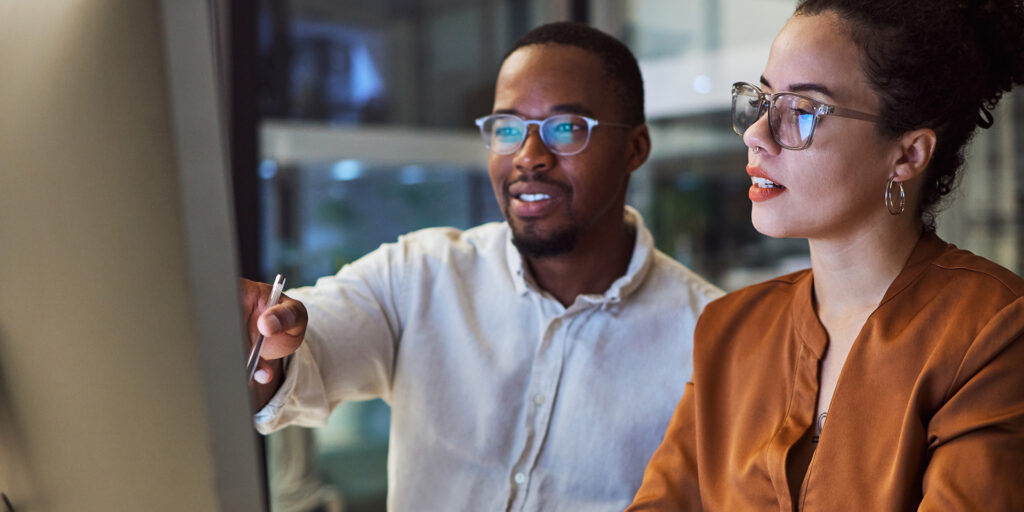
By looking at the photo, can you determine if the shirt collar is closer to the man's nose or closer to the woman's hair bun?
the man's nose

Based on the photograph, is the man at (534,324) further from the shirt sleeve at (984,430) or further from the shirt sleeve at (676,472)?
the shirt sleeve at (984,430)

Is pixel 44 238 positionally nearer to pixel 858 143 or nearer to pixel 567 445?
pixel 858 143

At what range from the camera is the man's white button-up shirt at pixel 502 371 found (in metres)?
1.45

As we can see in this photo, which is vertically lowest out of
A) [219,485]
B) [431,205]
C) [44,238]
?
[431,205]

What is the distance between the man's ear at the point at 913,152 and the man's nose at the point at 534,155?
0.59 meters

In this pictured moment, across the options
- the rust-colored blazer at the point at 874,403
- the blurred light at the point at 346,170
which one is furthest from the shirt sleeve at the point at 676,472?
the blurred light at the point at 346,170

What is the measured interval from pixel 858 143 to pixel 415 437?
0.86 metres

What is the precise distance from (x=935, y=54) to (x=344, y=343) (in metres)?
0.95

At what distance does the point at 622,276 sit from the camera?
1613 millimetres

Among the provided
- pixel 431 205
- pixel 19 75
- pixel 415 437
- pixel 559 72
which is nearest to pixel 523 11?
pixel 431 205

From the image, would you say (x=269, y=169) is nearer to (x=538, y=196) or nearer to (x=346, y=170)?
(x=346, y=170)

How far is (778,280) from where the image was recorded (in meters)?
1.31

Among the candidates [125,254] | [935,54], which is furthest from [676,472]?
[125,254]

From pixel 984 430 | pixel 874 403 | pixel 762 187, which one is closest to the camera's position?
pixel 984 430
